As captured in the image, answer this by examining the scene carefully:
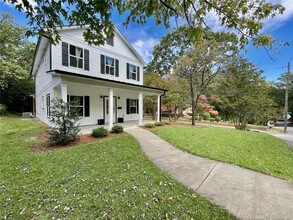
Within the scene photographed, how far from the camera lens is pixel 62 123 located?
6.75 metres

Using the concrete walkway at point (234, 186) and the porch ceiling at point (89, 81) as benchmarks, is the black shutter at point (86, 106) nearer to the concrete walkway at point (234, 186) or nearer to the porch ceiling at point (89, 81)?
the porch ceiling at point (89, 81)

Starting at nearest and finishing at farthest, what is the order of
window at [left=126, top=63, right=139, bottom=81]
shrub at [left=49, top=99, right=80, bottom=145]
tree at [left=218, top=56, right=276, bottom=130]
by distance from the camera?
shrub at [left=49, top=99, right=80, bottom=145] < tree at [left=218, top=56, right=276, bottom=130] < window at [left=126, top=63, right=139, bottom=81]

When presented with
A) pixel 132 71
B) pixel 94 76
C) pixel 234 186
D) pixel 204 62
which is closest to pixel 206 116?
pixel 204 62

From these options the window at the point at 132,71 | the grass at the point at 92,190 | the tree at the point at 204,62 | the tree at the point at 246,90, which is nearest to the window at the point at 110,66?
the window at the point at 132,71

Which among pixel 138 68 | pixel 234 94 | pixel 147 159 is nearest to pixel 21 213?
pixel 147 159

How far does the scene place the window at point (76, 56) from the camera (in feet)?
34.8

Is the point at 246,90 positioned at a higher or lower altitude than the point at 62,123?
higher

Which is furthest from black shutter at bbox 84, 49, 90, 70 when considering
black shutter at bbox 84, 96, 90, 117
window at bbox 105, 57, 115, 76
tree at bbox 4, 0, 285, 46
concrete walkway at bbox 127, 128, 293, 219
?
tree at bbox 4, 0, 285, 46

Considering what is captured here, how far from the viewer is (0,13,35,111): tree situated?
17.9m

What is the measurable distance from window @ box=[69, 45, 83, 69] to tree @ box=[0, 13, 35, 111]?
1121cm

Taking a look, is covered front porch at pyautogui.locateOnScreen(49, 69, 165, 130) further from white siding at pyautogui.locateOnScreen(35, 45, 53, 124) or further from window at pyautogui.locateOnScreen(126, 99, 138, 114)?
white siding at pyautogui.locateOnScreen(35, 45, 53, 124)

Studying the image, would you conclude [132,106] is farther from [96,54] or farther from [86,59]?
[86,59]

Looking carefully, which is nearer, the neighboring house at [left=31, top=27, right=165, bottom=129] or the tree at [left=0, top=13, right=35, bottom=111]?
the neighboring house at [left=31, top=27, right=165, bottom=129]

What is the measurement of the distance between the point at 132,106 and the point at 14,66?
13.7 meters
